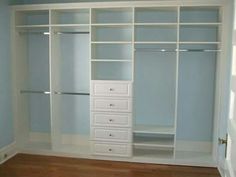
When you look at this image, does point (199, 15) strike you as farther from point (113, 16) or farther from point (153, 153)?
point (153, 153)

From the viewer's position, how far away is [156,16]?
13.9 feet

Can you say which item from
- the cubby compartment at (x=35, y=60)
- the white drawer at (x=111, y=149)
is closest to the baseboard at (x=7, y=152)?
the cubby compartment at (x=35, y=60)

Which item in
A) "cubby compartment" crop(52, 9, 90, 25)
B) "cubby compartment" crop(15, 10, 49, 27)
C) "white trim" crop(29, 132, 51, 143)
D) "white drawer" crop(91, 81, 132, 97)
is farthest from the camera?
"white trim" crop(29, 132, 51, 143)

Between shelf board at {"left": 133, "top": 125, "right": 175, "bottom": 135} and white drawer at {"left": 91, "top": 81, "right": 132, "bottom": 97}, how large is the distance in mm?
545

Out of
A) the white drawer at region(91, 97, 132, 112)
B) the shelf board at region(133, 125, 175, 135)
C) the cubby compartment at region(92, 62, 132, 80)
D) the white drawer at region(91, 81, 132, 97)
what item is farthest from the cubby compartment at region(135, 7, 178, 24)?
the shelf board at region(133, 125, 175, 135)

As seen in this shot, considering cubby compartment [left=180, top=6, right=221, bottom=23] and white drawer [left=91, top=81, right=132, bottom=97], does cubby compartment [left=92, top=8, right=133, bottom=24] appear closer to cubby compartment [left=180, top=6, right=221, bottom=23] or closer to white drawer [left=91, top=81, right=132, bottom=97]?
cubby compartment [left=180, top=6, right=221, bottom=23]

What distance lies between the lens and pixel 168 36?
13.9 feet

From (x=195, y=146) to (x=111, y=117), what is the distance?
1380 mm

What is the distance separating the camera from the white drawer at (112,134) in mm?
4004

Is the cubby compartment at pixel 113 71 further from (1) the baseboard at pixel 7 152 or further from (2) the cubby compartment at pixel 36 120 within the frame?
(1) the baseboard at pixel 7 152

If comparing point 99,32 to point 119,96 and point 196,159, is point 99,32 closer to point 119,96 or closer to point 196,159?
point 119,96

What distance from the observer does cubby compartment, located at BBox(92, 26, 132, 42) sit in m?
4.29

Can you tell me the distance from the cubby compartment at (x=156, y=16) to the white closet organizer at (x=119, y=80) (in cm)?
1

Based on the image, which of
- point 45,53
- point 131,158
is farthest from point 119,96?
point 45,53
